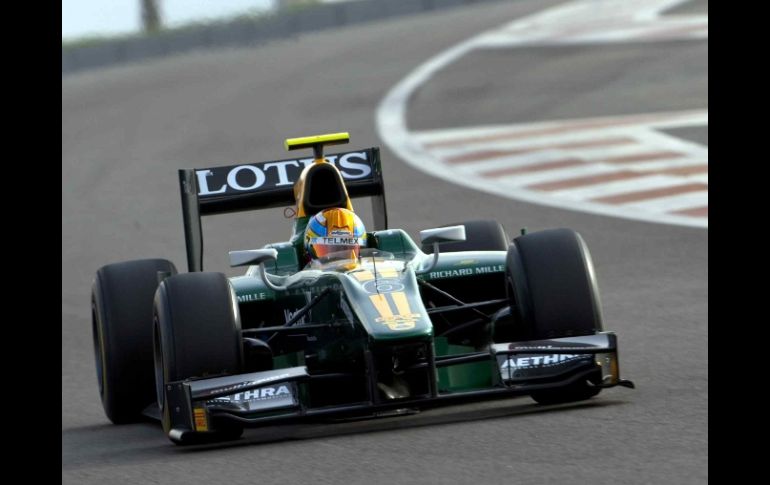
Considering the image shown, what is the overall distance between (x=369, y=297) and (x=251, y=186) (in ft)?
8.48

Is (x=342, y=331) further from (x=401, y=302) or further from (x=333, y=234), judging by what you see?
(x=333, y=234)

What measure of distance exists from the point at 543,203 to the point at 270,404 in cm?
885

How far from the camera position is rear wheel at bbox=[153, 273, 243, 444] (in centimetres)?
800

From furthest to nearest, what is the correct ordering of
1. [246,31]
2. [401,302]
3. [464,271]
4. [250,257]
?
1. [246,31]
2. [464,271]
3. [250,257]
4. [401,302]

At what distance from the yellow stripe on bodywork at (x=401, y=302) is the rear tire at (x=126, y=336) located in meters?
1.89

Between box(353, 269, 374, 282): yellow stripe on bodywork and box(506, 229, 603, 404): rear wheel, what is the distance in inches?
29.9

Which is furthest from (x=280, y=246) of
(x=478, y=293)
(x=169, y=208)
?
(x=169, y=208)

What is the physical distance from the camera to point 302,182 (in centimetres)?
955

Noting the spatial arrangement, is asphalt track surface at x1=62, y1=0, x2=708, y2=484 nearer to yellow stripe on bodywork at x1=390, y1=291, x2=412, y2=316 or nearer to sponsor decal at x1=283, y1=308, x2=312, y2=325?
yellow stripe on bodywork at x1=390, y1=291, x2=412, y2=316

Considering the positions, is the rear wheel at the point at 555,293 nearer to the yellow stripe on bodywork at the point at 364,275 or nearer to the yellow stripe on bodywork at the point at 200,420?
the yellow stripe on bodywork at the point at 364,275

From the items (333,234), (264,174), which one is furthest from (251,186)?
(333,234)

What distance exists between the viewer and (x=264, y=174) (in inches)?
412

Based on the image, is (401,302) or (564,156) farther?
(564,156)
